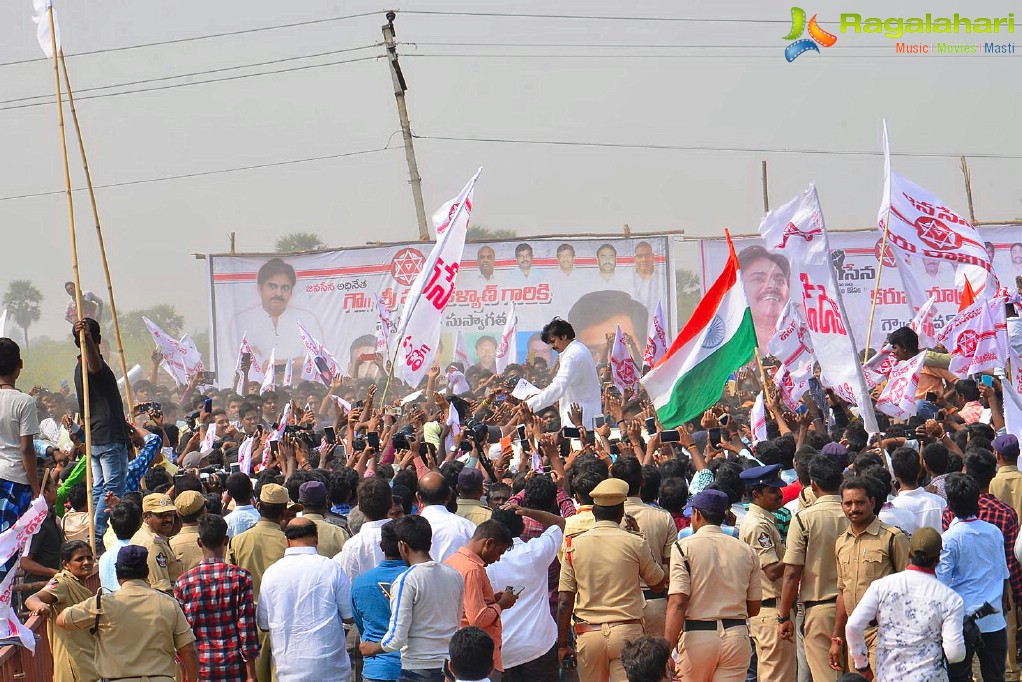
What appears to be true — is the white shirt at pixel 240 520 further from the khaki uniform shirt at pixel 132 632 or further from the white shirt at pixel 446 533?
the khaki uniform shirt at pixel 132 632

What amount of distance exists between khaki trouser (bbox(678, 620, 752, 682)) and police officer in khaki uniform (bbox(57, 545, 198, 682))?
9.07ft

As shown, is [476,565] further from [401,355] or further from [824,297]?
[401,355]

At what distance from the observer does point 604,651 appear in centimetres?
728

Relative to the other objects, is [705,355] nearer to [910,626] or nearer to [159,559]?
[910,626]

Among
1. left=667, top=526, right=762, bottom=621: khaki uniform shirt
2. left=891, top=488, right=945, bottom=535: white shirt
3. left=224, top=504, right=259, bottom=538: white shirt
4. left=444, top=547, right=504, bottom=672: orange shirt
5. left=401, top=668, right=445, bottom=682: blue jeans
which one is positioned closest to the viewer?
left=401, top=668, right=445, bottom=682: blue jeans

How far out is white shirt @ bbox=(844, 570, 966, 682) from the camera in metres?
6.26

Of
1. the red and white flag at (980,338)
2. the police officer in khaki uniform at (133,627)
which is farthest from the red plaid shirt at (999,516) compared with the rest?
the police officer in khaki uniform at (133,627)


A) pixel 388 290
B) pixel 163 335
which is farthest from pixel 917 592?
pixel 388 290

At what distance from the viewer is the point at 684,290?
161ft

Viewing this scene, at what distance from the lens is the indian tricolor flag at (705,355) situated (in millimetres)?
11367

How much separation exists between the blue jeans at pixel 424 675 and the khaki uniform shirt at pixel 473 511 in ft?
5.26

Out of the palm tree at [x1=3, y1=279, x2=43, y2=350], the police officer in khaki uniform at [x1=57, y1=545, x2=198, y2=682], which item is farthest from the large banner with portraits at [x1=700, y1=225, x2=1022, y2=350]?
the palm tree at [x1=3, y1=279, x2=43, y2=350]

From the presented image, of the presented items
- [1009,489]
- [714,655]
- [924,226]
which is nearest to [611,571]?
[714,655]

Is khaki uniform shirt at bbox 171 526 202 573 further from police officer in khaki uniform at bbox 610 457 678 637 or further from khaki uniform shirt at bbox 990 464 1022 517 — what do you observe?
khaki uniform shirt at bbox 990 464 1022 517
